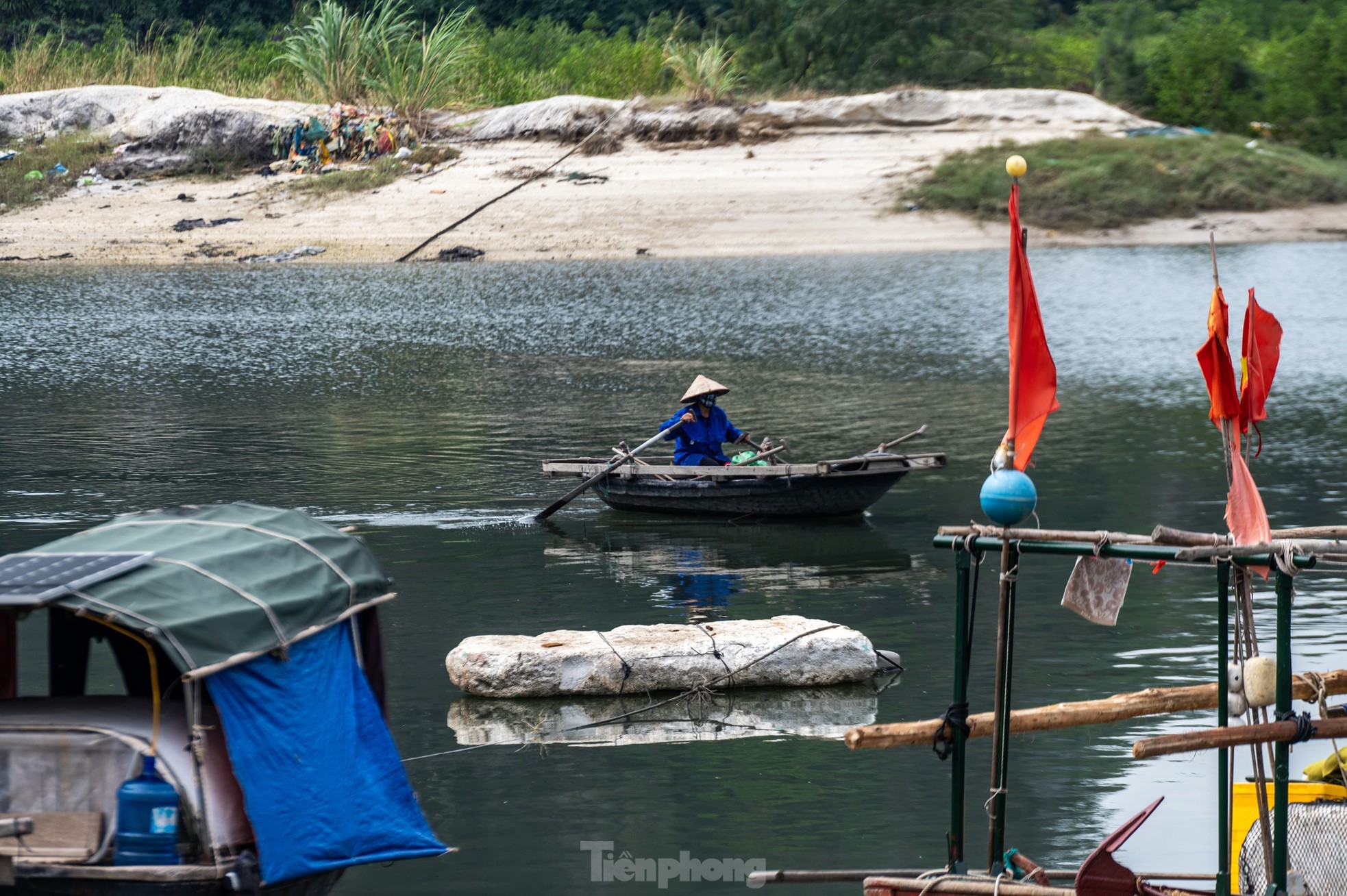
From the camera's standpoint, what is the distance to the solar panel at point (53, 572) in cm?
609

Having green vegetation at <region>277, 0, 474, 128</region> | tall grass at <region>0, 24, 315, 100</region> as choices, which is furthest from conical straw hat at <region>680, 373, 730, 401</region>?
tall grass at <region>0, 24, 315, 100</region>

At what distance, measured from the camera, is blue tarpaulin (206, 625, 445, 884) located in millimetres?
6395

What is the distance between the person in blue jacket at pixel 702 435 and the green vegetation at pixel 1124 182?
25.1 metres

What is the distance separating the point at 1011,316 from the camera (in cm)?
582

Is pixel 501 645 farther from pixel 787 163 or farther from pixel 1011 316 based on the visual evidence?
pixel 787 163

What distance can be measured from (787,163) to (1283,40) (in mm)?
26088

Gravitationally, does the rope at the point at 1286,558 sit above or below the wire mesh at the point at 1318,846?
above

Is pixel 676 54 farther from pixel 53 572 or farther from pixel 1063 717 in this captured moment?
pixel 1063 717

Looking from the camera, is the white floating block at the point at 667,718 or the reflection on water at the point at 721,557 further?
the reflection on water at the point at 721,557

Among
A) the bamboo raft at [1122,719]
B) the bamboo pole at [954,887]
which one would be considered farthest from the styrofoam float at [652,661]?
the bamboo pole at [954,887]

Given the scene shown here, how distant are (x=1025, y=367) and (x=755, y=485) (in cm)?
931

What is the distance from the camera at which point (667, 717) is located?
9.83 metres

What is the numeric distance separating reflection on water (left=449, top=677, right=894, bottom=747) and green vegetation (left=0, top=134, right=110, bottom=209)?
119ft

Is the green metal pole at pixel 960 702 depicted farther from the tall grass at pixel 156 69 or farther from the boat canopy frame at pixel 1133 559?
the tall grass at pixel 156 69
